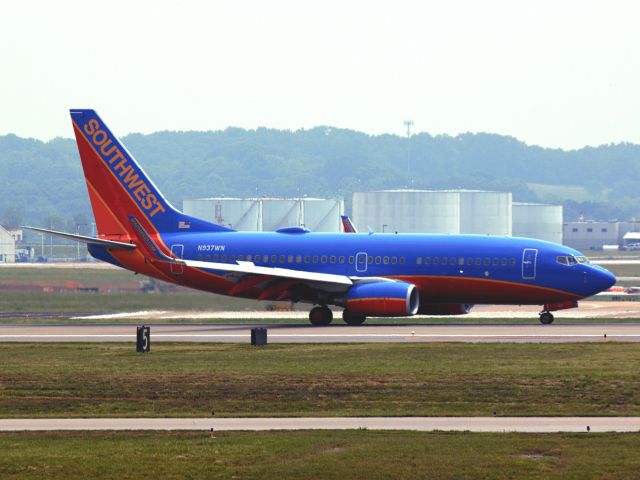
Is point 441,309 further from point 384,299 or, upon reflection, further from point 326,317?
point 326,317

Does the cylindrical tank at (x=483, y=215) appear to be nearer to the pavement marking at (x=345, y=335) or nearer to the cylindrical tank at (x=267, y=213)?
the cylindrical tank at (x=267, y=213)

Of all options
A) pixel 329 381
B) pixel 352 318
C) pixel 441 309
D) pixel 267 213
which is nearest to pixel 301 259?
pixel 352 318

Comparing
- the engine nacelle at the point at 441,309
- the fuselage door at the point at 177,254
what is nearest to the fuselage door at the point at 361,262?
the engine nacelle at the point at 441,309

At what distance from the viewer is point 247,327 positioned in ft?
202

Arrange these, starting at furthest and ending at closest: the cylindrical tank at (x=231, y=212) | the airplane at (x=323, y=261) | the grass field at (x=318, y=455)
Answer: the cylindrical tank at (x=231, y=212)
the airplane at (x=323, y=261)
the grass field at (x=318, y=455)

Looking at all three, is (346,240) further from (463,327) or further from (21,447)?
(21,447)

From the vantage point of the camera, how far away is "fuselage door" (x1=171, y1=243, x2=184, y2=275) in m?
64.6

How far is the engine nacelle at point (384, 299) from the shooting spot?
196 ft

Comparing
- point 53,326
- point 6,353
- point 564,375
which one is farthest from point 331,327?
point 564,375

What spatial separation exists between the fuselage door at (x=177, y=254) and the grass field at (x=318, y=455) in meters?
36.3

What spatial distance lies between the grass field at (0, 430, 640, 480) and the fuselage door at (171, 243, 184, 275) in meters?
36.3

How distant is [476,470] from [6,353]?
26.6 meters

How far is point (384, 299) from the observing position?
59.9 metres

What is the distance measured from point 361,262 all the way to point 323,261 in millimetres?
1908
